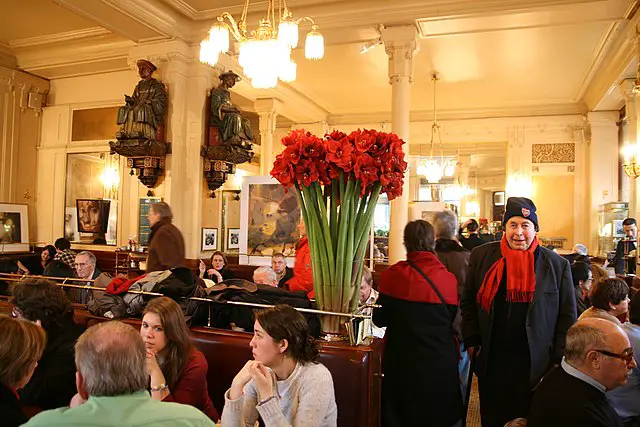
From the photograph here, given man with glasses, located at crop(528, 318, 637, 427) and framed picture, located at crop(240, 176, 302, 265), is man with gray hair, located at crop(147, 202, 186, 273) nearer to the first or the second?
framed picture, located at crop(240, 176, 302, 265)

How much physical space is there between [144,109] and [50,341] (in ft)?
18.2

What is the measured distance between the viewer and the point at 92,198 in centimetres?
1004

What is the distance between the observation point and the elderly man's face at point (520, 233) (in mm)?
2799

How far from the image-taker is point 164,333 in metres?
2.52

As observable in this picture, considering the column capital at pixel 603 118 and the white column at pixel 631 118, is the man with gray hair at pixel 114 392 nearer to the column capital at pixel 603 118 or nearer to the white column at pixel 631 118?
the white column at pixel 631 118

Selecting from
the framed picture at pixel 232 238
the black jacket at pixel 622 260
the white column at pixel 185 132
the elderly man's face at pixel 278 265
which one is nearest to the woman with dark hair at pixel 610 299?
the elderly man's face at pixel 278 265

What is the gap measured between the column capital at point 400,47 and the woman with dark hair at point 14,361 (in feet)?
20.1

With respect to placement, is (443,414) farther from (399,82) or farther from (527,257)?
(399,82)

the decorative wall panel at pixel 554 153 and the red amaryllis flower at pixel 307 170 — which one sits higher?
the decorative wall panel at pixel 554 153

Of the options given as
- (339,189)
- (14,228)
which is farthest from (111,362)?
(14,228)

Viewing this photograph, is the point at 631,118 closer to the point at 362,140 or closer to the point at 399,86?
the point at 399,86

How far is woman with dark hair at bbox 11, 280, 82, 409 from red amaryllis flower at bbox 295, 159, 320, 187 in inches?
54.8

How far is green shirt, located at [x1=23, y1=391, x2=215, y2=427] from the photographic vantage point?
136cm

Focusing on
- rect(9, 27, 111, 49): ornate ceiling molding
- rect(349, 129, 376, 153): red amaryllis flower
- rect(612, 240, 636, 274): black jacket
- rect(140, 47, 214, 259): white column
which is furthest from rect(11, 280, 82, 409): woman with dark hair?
rect(612, 240, 636, 274): black jacket
